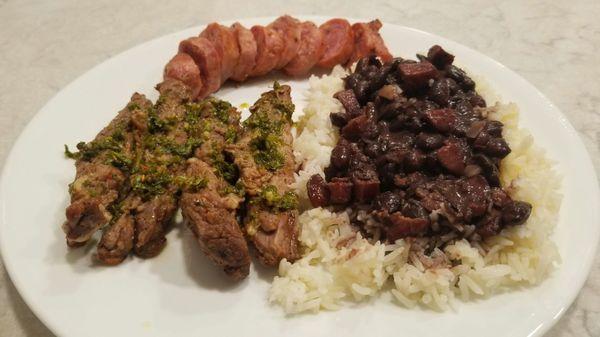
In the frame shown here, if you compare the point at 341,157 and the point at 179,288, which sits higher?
the point at 341,157

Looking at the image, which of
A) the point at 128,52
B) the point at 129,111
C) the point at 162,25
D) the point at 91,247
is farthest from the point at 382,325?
the point at 162,25

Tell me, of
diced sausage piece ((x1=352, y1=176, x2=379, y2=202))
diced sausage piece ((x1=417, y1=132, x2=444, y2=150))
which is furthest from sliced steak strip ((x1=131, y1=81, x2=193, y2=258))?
diced sausage piece ((x1=417, y1=132, x2=444, y2=150))

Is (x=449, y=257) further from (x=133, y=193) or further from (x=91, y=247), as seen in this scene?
(x=91, y=247)

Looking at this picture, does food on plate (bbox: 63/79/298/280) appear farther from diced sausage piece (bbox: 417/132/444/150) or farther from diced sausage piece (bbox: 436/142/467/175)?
diced sausage piece (bbox: 436/142/467/175)

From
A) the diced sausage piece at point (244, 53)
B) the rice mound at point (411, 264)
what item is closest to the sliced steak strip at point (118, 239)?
the rice mound at point (411, 264)

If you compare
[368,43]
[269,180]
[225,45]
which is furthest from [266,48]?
[269,180]

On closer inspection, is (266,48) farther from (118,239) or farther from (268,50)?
(118,239)
